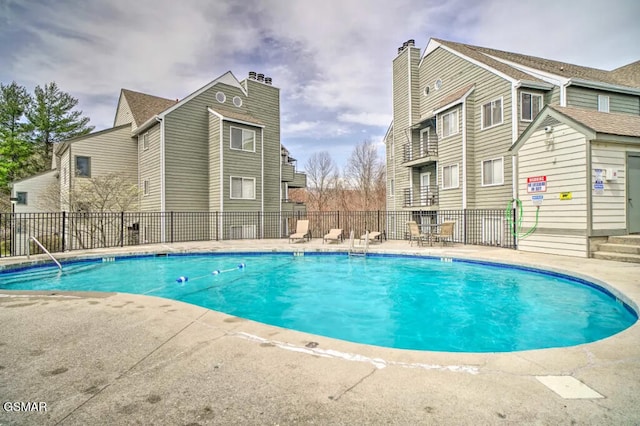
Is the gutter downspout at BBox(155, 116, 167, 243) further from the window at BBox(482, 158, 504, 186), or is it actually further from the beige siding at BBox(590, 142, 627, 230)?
the beige siding at BBox(590, 142, 627, 230)

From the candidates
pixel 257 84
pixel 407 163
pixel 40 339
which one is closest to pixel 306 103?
pixel 257 84

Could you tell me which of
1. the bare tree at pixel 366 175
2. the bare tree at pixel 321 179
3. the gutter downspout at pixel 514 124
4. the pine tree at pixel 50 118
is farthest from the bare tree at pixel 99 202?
the bare tree at pixel 366 175

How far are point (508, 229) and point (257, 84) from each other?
16.2 m

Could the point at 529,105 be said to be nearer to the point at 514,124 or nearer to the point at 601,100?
the point at 514,124

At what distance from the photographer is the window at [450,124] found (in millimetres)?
15830

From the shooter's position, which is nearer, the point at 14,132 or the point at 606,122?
the point at 606,122

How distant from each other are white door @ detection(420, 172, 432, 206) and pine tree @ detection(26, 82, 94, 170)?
33.1m

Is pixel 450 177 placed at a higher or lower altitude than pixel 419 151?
lower

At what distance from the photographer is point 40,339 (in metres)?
3.23

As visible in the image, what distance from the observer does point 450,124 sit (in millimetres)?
16188

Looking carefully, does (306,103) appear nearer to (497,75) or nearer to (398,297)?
(497,75)

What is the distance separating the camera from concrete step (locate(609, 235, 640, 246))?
822 cm

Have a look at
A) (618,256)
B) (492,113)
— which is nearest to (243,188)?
(492,113)

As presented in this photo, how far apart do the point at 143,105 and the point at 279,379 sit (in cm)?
2252
